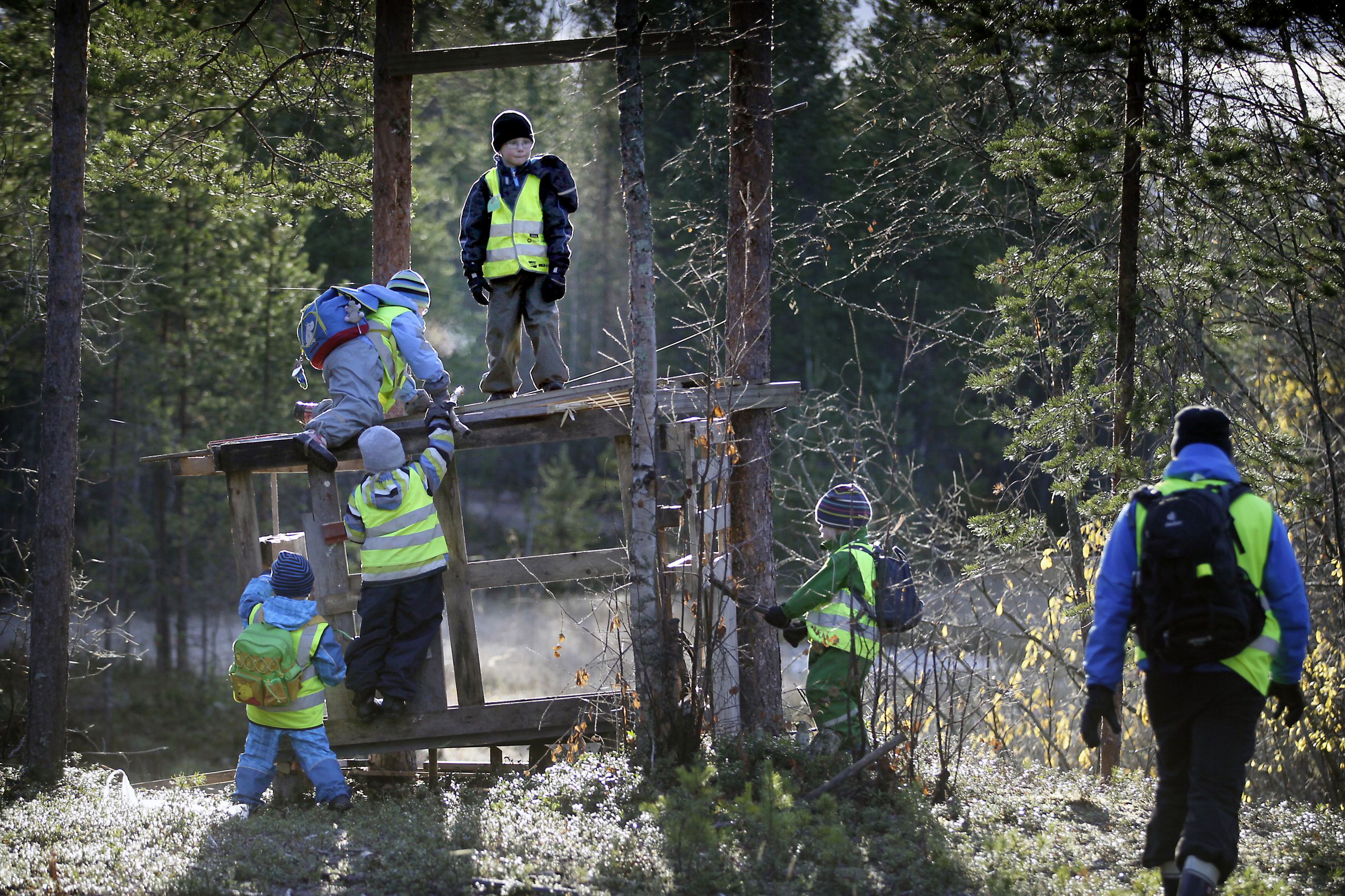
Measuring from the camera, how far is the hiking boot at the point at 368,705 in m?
7.04

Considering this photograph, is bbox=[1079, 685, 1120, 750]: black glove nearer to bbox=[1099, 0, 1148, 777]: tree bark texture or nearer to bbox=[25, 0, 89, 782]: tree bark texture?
bbox=[1099, 0, 1148, 777]: tree bark texture

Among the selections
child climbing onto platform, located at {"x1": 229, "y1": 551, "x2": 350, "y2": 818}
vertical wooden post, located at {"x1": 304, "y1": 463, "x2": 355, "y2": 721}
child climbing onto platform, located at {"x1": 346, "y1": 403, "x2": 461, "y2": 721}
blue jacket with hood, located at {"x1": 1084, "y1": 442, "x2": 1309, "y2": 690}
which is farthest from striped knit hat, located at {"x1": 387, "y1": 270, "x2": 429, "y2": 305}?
blue jacket with hood, located at {"x1": 1084, "y1": 442, "x2": 1309, "y2": 690}

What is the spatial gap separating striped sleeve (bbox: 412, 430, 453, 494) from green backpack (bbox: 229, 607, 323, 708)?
116 centimetres

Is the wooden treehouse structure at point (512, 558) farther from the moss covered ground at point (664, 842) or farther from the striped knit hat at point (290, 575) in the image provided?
the moss covered ground at point (664, 842)

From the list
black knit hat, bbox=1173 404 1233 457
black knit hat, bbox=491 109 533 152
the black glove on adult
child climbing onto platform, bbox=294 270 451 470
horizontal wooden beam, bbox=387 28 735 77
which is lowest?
the black glove on adult

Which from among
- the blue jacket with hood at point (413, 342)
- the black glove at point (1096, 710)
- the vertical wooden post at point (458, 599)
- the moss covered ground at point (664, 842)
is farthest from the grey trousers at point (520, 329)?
the black glove at point (1096, 710)

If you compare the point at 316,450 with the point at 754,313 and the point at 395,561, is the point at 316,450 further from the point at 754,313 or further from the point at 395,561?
the point at 754,313

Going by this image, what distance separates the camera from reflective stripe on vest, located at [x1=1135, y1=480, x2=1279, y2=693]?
4266 millimetres

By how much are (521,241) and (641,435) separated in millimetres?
2263

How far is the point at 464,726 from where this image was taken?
7.27 metres

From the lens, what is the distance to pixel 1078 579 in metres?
10.6

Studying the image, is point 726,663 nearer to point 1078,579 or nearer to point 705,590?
point 705,590

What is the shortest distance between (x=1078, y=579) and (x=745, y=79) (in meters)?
5.69

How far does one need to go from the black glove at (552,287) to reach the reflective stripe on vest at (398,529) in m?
1.93
